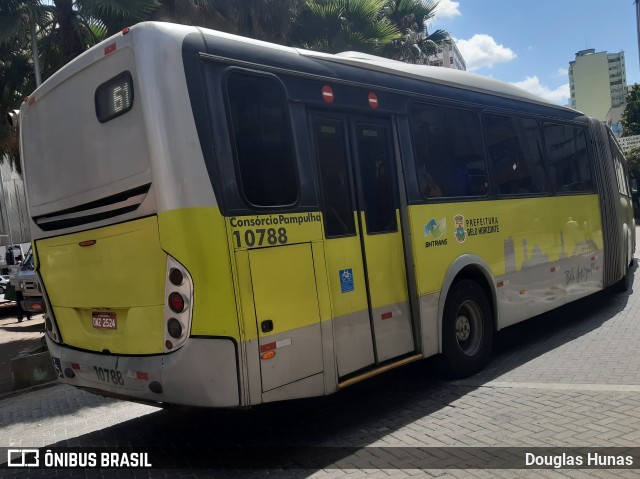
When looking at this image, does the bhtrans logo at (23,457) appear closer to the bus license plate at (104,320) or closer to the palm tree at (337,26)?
the bus license plate at (104,320)

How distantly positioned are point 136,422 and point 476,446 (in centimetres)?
353

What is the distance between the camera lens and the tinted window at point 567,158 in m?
8.56

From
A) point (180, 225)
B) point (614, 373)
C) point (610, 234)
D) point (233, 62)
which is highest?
point (233, 62)

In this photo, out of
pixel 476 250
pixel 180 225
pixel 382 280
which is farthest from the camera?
pixel 476 250

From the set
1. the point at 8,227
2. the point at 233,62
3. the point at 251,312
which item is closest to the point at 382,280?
the point at 251,312

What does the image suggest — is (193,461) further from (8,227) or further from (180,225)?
(8,227)

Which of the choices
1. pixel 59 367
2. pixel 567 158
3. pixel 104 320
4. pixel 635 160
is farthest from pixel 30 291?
pixel 635 160

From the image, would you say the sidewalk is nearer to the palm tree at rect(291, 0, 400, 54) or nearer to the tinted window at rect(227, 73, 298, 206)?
the tinted window at rect(227, 73, 298, 206)

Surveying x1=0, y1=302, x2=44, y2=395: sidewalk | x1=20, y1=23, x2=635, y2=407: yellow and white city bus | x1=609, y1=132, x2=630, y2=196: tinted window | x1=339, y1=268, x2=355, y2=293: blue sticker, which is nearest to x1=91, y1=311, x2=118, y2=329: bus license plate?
x1=20, y1=23, x2=635, y2=407: yellow and white city bus

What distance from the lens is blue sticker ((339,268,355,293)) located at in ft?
16.5

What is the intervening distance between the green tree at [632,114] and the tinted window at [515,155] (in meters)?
53.5

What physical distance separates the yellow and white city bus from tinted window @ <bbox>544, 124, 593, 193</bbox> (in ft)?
7.32

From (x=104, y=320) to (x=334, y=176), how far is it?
230 cm

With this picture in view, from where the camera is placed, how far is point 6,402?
7758 millimetres
